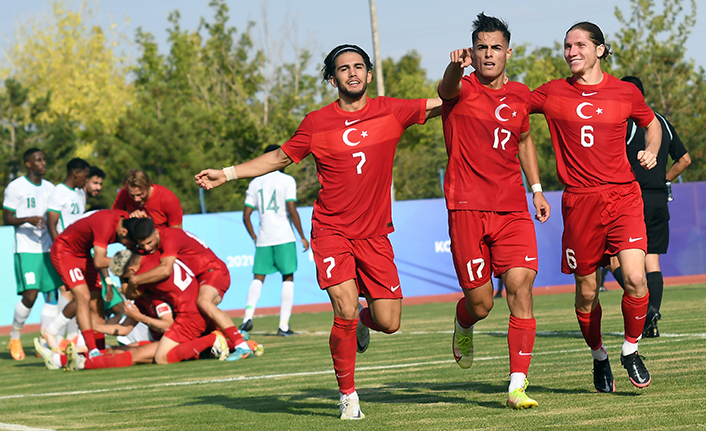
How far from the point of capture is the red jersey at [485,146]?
591 cm

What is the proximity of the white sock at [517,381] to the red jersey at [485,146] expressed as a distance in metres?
1.07

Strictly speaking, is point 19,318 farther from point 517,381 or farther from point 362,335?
point 517,381

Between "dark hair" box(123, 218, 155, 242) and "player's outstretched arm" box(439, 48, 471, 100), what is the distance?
476 cm

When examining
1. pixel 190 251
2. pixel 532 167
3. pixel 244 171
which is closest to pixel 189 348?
pixel 190 251

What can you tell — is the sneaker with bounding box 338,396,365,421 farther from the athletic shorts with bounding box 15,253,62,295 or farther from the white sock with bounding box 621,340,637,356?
the athletic shorts with bounding box 15,253,62,295

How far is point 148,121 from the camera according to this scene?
34.0m

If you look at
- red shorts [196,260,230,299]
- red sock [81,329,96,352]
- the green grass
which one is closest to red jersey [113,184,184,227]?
red shorts [196,260,230,299]

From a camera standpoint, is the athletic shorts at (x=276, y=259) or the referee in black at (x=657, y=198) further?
the athletic shorts at (x=276, y=259)

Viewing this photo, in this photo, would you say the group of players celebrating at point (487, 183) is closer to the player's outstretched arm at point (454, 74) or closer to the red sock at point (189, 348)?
the player's outstretched arm at point (454, 74)

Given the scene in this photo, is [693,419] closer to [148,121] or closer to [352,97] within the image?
[352,97]

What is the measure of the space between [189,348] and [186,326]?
25 cm

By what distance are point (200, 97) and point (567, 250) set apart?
114ft

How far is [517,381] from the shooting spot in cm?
552

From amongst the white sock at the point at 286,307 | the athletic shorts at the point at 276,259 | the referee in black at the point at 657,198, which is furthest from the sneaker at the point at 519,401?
the athletic shorts at the point at 276,259
